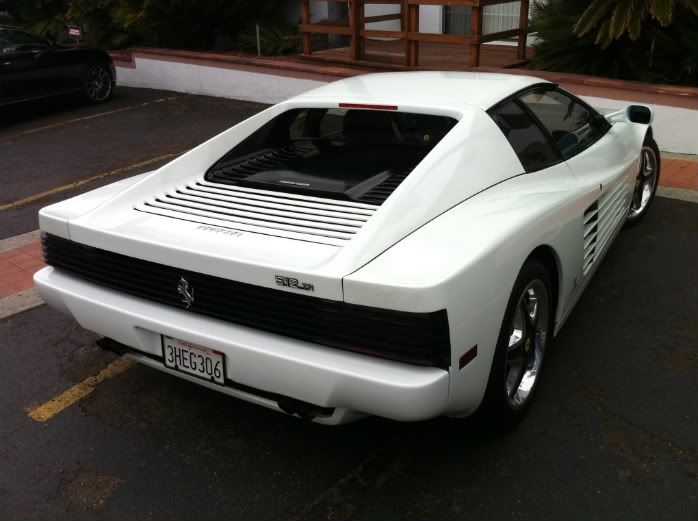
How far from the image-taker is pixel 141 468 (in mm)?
3051

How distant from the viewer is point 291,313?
2.62 metres

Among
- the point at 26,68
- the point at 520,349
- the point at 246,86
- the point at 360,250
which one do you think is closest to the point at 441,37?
the point at 246,86

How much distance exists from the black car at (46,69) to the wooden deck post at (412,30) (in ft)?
16.9

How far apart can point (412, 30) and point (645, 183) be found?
16.0 ft

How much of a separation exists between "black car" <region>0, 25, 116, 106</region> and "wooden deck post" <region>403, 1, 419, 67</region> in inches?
203

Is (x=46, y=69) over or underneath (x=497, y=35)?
underneath

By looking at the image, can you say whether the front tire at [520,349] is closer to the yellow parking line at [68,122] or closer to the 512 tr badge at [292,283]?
the 512 tr badge at [292,283]

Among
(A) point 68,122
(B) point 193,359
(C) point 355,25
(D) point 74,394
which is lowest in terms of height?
(A) point 68,122

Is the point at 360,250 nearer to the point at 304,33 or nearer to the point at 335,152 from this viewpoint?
the point at 335,152

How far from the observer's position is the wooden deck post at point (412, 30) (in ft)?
31.0

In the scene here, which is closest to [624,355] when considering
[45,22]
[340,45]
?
[340,45]

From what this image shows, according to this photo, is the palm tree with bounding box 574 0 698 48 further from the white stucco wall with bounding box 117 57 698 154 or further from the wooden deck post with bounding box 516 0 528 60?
the wooden deck post with bounding box 516 0 528 60

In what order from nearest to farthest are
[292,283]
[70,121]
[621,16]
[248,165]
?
[292,283] → [248,165] → [621,16] → [70,121]

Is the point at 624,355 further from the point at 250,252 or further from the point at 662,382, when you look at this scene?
the point at 250,252
